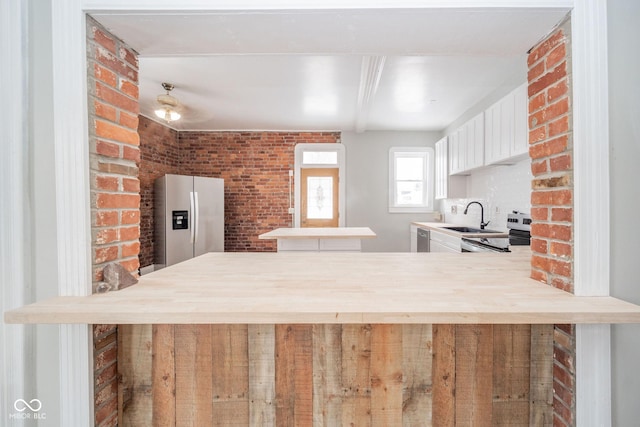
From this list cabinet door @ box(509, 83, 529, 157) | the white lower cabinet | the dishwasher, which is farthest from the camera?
the dishwasher

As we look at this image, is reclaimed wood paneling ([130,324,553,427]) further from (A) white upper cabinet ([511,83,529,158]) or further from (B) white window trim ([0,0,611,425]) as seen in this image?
(A) white upper cabinet ([511,83,529,158])

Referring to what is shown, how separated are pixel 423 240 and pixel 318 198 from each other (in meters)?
2.03

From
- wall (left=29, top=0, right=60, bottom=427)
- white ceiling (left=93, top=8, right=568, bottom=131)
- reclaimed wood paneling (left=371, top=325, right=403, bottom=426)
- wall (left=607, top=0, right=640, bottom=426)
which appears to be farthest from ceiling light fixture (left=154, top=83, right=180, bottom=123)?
wall (left=607, top=0, right=640, bottom=426)

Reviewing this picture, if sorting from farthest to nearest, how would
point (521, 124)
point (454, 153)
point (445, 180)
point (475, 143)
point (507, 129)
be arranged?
1. point (445, 180)
2. point (454, 153)
3. point (475, 143)
4. point (507, 129)
5. point (521, 124)

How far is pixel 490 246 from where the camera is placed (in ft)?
10.2

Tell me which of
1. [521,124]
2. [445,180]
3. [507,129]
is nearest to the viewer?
[521,124]

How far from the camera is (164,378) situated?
1186mm

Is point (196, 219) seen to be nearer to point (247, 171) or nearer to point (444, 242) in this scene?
point (247, 171)

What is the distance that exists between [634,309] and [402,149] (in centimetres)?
513

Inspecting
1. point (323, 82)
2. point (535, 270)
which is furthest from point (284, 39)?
point (323, 82)

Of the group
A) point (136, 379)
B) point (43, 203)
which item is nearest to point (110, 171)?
point (43, 203)

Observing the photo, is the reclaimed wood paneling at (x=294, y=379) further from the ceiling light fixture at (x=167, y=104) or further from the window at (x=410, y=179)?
the window at (x=410, y=179)

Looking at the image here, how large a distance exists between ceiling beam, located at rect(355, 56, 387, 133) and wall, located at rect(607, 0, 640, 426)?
80.0 inches

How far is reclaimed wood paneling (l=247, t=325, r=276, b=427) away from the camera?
3.86 ft
